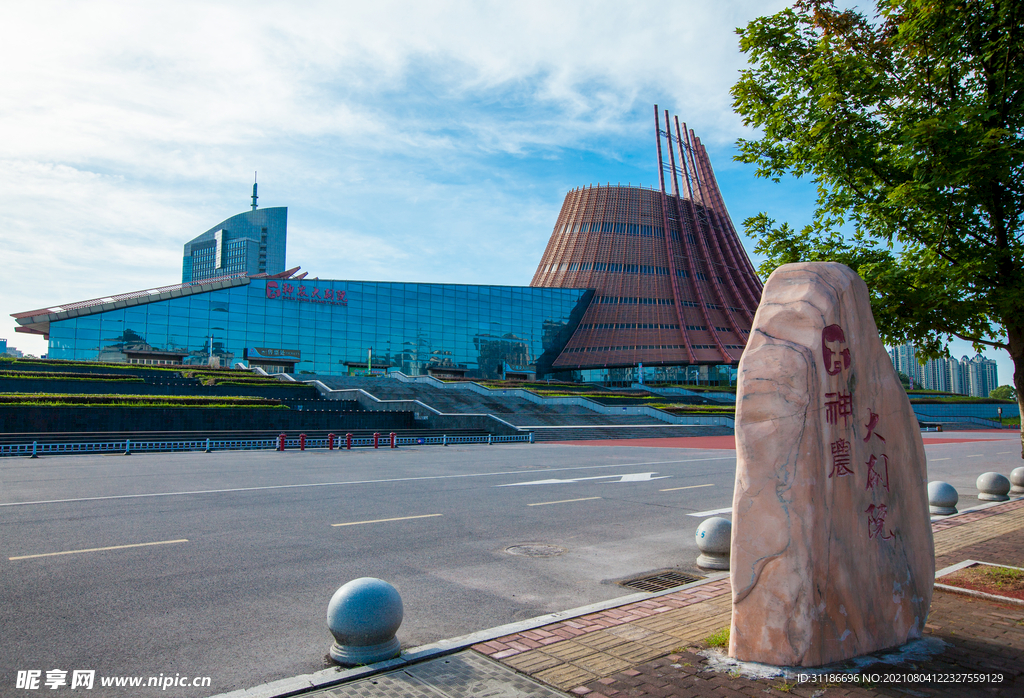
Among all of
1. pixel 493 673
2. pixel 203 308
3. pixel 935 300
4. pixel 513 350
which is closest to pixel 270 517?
pixel 493 673

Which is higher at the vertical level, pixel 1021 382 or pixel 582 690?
pixel 1021 382

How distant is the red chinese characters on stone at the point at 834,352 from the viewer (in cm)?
465

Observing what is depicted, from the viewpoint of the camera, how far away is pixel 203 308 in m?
57.5

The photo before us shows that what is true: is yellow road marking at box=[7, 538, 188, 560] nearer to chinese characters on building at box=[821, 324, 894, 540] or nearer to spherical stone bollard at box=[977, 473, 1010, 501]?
chinese characters on building at box=[821, 324, 894, 540]

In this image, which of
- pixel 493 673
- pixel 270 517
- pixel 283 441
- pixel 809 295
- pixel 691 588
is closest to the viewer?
pixel 493 673

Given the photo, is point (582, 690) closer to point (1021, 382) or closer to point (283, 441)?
point (1021, 382)

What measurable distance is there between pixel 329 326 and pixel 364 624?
62534mm

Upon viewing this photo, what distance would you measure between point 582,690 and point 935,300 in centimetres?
528

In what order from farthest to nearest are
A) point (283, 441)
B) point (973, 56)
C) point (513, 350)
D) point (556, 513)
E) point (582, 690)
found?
point (513, 350) < point (283, 441) < point (556, 513) < point (973, 56) < point (582, 690)

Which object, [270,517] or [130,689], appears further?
[270,517]

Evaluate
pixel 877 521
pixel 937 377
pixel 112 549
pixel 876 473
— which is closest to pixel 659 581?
pixel 877 521

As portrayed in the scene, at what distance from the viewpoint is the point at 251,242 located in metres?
171

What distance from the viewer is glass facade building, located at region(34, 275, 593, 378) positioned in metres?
53.8

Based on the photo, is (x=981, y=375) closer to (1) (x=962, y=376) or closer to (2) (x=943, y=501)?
(1) (x=962, y=376)
